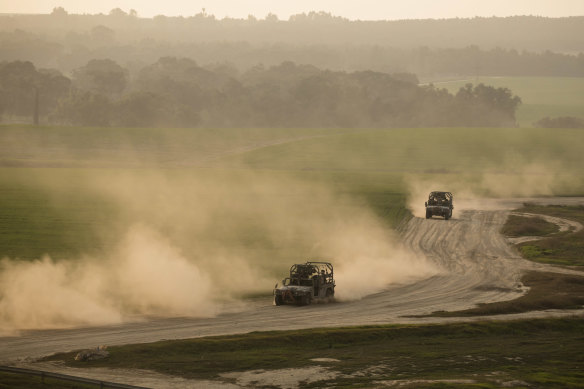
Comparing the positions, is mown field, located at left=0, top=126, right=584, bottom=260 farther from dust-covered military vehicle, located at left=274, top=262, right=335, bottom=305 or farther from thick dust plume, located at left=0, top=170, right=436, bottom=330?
dust-covered military vehicle, located at left=274, top=262, right=335, bottom=305

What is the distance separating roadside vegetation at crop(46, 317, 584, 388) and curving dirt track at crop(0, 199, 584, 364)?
81.2 inches

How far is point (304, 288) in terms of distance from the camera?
161 ft

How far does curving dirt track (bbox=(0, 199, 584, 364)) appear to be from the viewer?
3950 cm

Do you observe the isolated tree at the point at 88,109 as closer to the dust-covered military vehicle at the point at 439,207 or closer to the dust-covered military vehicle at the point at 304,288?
the dust-covered military vehicle at the point at 439,207

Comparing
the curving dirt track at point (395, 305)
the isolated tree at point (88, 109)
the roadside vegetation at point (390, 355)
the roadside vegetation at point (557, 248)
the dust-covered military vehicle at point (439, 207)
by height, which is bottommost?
the roadside vegetation at point (390, 355)

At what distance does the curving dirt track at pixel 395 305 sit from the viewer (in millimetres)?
39500

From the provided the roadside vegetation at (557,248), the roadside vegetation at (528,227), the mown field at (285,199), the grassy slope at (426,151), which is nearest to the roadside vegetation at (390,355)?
the mown field at (285,199)

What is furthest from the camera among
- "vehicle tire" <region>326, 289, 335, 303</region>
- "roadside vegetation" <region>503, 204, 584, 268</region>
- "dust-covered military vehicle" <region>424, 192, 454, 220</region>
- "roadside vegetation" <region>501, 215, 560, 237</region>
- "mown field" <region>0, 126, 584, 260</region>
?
"dust-covered military vehicle" <region>424, 192, 454, 220</region>

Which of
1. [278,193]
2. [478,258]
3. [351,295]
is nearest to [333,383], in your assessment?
[351,295]

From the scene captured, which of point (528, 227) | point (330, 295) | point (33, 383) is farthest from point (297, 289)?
point (528, 227)

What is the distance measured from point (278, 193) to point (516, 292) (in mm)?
49839

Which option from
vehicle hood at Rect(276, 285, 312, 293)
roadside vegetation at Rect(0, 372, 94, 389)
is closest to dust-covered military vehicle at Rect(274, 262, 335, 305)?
vehicle hood at Rect(276, 285, 312, 293)

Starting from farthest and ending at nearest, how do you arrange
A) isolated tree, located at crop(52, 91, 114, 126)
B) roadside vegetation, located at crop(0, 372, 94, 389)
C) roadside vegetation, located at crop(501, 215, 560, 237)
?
isolated tree, located at crop(52, 91, 114, 126), roadside vegetation, located at crop(501, 215, 560, 237), roadside vegetation, located at crop(0, 372, 94, 389)

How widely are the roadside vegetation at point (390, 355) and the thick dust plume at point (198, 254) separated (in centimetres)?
768
